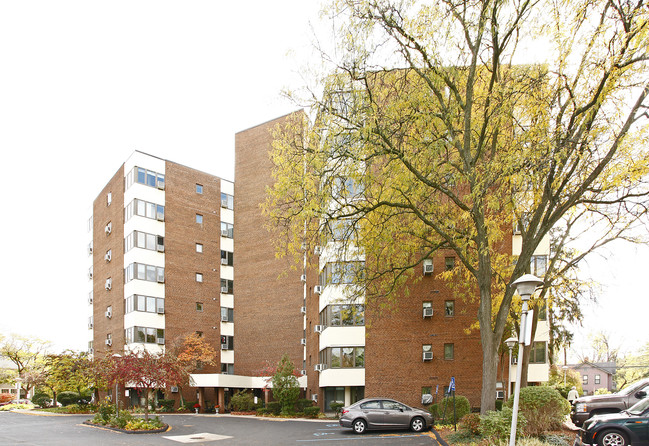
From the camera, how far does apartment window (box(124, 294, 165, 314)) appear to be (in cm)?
4138

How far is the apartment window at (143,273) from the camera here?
4191 cm

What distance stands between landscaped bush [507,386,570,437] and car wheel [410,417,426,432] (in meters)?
6.30

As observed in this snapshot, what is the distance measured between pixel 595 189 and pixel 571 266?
6407mm

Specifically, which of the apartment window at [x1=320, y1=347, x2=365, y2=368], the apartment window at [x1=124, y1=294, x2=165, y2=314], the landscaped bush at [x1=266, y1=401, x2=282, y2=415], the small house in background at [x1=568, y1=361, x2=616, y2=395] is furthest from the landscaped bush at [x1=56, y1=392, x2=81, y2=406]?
the small house in background at [x1=568, y1=361, x2=616, y2=395]

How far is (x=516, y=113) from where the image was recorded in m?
17.7

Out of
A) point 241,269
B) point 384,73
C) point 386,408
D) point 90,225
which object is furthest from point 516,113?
point 90,225

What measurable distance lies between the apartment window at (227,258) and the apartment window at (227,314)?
4012 millimetres

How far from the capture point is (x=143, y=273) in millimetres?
42188

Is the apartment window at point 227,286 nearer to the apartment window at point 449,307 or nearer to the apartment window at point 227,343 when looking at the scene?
the apartment window at point 227,343

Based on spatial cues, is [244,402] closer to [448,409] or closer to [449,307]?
[448,409]

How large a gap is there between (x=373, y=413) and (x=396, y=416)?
97 centimetres

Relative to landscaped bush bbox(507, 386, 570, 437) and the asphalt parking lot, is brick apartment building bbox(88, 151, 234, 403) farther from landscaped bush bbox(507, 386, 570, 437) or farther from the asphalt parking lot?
landscaped bush bbox(507, 386, 570, 437)

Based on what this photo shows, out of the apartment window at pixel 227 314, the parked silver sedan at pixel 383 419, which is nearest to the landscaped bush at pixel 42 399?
the apartment window at pixel 227 314

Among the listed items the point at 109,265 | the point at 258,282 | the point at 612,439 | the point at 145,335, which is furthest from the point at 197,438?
the point at 109,265
